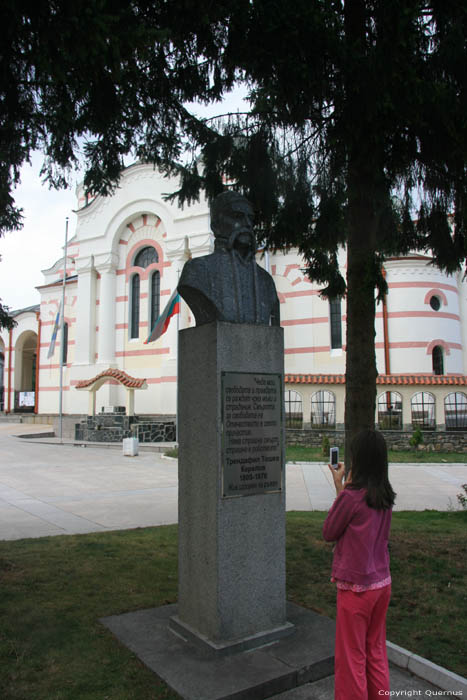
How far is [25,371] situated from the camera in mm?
42469

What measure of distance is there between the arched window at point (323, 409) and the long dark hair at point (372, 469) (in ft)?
62.4

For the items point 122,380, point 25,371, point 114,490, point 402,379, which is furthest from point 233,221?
point 25,371

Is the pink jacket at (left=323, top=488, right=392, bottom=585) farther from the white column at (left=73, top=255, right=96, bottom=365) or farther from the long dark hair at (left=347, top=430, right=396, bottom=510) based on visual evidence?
the white column at (left=73, top=255, right=96, bottom=365)

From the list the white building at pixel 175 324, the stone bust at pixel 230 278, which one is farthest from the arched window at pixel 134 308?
the stone bust at pixel 230 278

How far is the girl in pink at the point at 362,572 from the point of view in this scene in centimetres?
283

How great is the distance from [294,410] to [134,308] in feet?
45.0

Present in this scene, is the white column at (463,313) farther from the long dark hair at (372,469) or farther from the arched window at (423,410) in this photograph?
the long dark hair at (372,469)

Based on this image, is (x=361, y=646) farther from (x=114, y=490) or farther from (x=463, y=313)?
(x=463, y=313)

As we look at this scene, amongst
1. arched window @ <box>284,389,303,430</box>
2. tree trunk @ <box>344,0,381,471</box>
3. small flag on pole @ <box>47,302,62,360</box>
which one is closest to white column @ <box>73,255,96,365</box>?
small flag on pole @ <box>47,302,62,360</box>

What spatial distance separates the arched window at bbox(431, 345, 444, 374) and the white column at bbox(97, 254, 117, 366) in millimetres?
17471

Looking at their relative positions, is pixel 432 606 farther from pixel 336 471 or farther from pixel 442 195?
pixel 442 195

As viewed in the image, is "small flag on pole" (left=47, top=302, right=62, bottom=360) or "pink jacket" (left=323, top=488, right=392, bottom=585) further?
"small flag on pole" (left=47, top=302, right=62, bottom=360)

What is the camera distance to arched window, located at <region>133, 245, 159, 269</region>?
3173 centimetres

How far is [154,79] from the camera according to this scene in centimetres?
639
